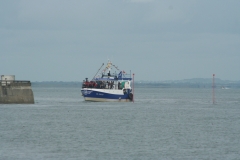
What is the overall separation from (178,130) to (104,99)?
3679 centimetres

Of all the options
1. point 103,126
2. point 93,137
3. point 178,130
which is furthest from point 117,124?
point 93,137

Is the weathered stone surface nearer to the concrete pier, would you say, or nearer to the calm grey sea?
the concrete pier

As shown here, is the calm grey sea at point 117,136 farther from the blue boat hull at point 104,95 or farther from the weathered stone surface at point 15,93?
the blue boat hull at point 104,95

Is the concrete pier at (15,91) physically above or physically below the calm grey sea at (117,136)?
above

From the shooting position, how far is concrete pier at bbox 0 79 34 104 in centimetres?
6600

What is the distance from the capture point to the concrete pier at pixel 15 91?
66.0 m

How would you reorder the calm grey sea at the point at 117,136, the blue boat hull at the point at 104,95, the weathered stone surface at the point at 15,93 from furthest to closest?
the blue boat hull at the point at 104,95, the weathered stone surface at the point at 15,93, the calm grey sea at the point at 117,136

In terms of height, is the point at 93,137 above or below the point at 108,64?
below

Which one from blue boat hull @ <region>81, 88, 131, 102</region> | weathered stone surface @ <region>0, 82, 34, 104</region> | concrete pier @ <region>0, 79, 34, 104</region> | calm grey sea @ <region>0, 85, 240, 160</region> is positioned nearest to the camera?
calm grey sea @ <region>0, 85, 240, 160</region>

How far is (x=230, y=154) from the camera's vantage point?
3475cm

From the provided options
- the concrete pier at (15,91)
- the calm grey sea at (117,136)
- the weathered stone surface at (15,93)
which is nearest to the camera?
the calm grey sea at (117,136)

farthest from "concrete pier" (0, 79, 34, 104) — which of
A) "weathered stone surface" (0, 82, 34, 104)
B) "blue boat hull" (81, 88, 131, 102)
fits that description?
"blue boat hull" (81, 88, 131, 102)

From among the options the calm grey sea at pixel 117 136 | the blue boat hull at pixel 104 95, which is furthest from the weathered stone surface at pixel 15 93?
the blue boat hull at pixel 104 95

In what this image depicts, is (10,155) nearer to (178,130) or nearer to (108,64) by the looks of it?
(178,130)
